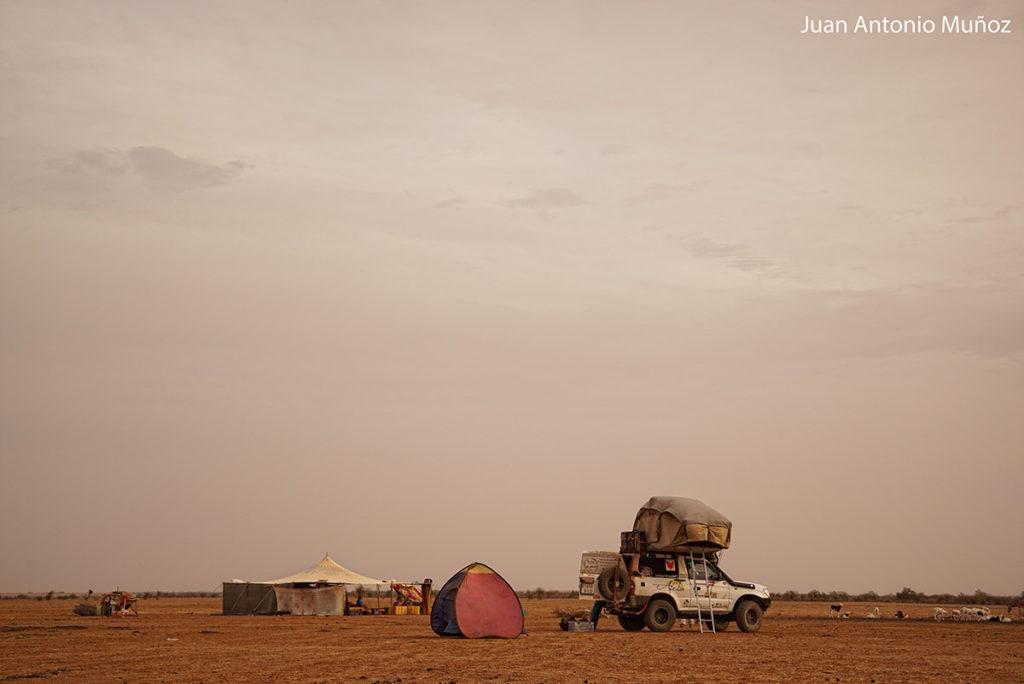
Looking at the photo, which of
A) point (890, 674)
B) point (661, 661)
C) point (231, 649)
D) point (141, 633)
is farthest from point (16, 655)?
point (890, 674)

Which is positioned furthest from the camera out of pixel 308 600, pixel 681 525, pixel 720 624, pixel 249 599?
pixel 249 599

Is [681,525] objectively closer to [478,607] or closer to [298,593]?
[478,607]

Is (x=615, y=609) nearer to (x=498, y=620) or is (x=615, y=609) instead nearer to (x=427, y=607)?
(x=498, y=620)

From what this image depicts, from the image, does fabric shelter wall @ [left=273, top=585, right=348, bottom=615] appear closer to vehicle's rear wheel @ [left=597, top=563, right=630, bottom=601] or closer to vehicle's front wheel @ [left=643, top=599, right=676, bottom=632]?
vehicle's rear wheel @ [left=597, top=563, right=630, bottom=601]

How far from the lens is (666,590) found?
103 ft

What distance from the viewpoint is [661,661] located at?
2117cm

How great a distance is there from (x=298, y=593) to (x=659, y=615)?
1059 inches

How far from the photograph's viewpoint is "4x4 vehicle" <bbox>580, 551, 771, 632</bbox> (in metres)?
31.4

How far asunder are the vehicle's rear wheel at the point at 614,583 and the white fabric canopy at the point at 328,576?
24.2m

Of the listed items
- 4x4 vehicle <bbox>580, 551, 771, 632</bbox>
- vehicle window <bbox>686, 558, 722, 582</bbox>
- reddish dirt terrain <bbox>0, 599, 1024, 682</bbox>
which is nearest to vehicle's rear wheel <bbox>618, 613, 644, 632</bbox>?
4x4 vehicle <bbox>580, 551, 771, 632</bbox>

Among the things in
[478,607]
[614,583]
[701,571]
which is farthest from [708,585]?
[478,607]

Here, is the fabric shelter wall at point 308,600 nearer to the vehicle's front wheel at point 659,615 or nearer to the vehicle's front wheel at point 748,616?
the vehicle's front wheel at point 659,615

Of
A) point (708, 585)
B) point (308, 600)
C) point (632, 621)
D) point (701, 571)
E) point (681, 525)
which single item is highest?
point (681, 525)

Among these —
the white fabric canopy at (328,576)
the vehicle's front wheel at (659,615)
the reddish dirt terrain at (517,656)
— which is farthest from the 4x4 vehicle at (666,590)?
the white fabric canopy at (328,576)
